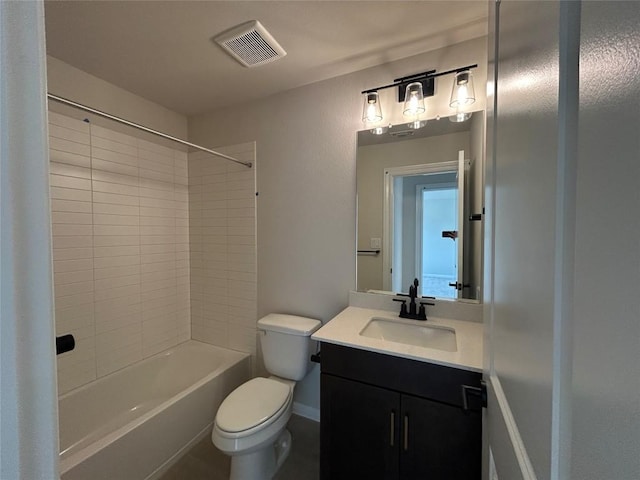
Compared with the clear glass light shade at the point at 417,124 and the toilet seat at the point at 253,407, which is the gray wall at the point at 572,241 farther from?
the toilet seat at the point at 253,407

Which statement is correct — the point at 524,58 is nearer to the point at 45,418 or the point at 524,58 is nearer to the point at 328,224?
the point at 45,418

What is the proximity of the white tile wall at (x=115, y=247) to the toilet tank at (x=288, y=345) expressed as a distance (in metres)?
1.00

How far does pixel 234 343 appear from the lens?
2.24m

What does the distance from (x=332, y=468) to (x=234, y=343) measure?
1227mm

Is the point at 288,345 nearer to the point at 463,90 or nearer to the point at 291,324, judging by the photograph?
the point at 291,324

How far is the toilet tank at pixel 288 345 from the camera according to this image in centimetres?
175

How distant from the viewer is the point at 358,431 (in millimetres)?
1254

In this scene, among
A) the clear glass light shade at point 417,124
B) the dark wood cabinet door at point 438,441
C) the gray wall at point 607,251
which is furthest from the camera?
the clear glass light shade at point 417,124

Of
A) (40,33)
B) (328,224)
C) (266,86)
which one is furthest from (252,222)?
(40,33)

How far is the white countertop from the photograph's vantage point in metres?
1.09

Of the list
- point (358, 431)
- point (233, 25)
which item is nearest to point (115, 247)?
point (233, 25)

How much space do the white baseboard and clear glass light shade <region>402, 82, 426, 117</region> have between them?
80.7 inches

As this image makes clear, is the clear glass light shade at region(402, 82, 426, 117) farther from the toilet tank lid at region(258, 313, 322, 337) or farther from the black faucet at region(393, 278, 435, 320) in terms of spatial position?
the toilet tank lid at region(258, 313, 322, 337)

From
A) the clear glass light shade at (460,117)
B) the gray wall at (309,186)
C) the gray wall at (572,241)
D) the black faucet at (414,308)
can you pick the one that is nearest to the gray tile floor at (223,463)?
the gray wall at (309,186)
